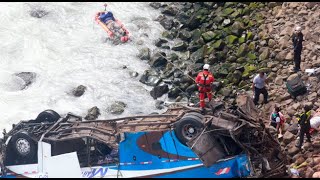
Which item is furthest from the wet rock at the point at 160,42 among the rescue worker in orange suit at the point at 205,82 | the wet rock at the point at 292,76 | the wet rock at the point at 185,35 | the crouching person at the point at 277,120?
the rescue worker in orange suit at the point at 205,82

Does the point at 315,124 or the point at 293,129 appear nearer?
the point at 315,124

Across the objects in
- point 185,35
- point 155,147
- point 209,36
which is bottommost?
point 155,147

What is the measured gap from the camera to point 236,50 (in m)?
20.5

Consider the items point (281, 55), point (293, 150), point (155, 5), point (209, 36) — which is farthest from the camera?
point (155, 5)

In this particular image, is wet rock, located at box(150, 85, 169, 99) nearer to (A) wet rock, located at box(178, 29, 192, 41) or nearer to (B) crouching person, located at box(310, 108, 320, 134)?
(A) wet rock, located at box(178, 29, 192, 41)

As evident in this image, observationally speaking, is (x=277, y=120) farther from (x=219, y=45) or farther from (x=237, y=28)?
(x=237, y=28)

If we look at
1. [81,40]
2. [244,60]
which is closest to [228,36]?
[244,60]

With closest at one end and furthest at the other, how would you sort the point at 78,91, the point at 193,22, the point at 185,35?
the point at 78,91, the point at 185,35, the point at 193,22

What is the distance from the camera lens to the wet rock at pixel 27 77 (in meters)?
21.8

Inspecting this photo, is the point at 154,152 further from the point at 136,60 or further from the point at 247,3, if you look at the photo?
the point at 247,3

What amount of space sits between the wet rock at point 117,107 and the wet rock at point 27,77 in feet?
14.0

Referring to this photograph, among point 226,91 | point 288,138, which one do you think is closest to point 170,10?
point 226,91

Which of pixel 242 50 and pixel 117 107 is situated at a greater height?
pixel 242 50

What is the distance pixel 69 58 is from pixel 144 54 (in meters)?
3.45
